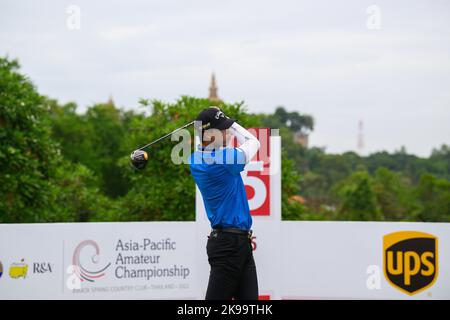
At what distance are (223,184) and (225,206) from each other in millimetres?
168

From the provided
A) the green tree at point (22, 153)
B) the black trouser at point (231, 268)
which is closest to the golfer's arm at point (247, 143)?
the black trouser at point (231, 268)

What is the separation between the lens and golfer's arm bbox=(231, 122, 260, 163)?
4.86 meters

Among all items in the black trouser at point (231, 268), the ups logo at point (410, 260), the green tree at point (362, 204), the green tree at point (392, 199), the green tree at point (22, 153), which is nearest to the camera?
the black trouser at point (231, 268)

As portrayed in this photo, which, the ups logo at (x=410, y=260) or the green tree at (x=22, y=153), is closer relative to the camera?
the ups logo at (x=410, y=260)

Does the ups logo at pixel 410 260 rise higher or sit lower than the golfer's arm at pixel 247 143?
lower

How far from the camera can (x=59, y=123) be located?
5053cm

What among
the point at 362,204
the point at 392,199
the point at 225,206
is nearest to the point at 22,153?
the point at 225,206

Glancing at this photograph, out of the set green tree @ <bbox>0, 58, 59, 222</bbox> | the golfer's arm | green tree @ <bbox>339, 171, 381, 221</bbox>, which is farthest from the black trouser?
green tree @ <bbox>339, 171, 381, 221</bbox>

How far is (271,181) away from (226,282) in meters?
3.61

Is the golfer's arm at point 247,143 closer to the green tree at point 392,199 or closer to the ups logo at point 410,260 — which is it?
the ups logo at point 410,260

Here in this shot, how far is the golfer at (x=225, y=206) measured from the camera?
4.80 metres

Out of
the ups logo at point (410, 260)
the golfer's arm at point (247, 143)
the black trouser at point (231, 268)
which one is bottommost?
the ups logo at point (410, 260)

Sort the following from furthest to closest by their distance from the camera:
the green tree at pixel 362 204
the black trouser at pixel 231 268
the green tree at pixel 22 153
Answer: the green tree at pixel 362 204, the green tree at pixel 22 153, the black trouser at pixel 231 268

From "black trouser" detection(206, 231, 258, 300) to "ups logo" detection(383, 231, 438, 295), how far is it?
16.5ft
